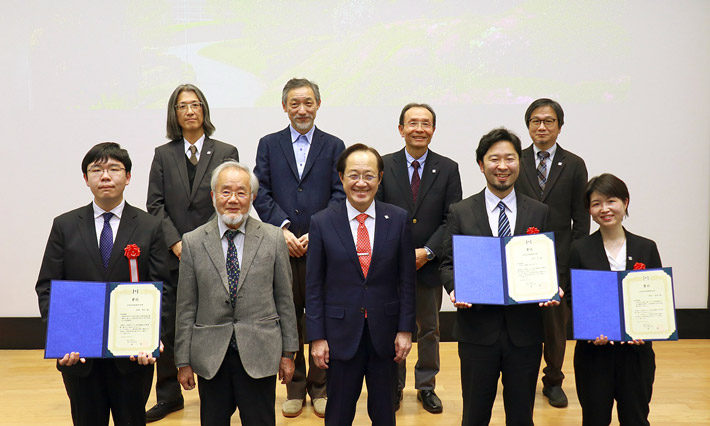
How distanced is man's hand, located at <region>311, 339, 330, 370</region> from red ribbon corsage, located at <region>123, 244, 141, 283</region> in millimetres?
825

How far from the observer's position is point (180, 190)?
365 cm

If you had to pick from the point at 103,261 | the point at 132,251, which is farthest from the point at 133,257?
the point at 103,261

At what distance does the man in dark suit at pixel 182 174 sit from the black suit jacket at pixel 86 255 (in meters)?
0.86

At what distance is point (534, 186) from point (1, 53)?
448cm

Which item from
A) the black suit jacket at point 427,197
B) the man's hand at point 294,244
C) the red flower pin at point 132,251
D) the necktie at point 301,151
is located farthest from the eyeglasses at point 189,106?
the red flower pin at point 132,251

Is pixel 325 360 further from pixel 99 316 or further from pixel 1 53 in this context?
pixel 1 53

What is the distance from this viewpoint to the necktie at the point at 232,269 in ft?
8.73

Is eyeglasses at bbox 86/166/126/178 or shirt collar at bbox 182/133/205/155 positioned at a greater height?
shirt collar at bbox 182/133/205/155

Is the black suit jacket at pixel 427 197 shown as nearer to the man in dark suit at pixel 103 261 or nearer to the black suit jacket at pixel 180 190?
the black suit jacket at pixel 180 190

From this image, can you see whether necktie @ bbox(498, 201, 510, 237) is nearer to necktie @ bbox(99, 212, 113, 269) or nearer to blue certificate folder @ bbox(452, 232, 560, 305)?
blue certificate folder @ bbox(452, 232, 560, 305)

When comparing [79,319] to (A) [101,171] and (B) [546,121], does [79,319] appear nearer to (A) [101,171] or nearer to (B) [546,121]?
(A) [101,171]

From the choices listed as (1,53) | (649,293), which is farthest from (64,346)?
(1,53)

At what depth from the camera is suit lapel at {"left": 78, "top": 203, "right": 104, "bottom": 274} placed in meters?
2.66

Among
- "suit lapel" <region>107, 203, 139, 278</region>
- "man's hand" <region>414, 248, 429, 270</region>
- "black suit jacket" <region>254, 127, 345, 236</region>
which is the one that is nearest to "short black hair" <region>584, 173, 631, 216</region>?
"man's hand" <region>414, 248, 429, 270</region>
